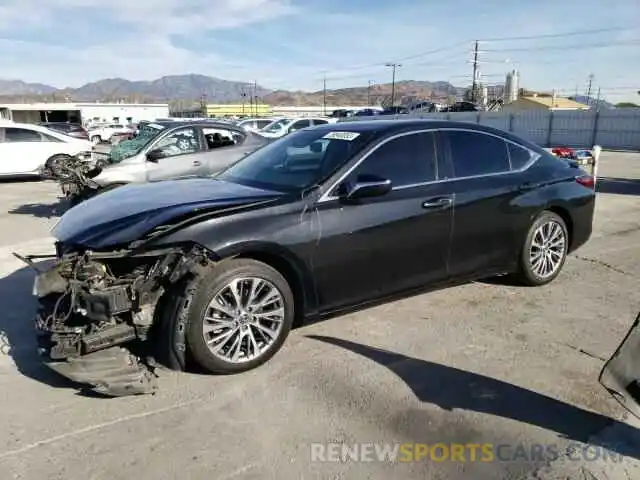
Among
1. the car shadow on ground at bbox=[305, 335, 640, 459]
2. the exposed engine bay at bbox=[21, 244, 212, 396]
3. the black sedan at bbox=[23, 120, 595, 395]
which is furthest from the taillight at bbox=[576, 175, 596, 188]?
the exposed engine bay at bbox=[21, 244, 212, 396]

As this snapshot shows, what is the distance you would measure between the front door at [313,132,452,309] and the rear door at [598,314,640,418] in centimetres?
178

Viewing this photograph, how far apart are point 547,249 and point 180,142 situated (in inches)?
259

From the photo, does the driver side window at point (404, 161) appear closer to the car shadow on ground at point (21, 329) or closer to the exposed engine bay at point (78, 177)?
the car shadow on ground at point (21, 329)

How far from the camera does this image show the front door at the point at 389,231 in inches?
157

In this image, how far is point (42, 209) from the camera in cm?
1052

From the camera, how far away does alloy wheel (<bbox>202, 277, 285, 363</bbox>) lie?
3553mm

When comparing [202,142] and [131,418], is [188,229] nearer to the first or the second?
[131,418]

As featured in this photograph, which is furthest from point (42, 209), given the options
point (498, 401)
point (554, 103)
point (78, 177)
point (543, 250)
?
point (554, 103)

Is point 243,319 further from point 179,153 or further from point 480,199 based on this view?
point 179,153

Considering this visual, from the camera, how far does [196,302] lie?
3.44 metres

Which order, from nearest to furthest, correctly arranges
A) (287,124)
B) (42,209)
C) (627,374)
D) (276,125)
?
(627,374) → (42,209) → (287,124) → (276,125)

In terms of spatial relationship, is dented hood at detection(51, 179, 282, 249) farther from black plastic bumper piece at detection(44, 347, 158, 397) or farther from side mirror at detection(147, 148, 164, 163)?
side mirror at detection(147, 148, 164, 163)

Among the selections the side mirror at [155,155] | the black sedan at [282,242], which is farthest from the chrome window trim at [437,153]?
the side mirror at [155,155]

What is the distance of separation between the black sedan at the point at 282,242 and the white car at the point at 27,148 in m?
12.2
